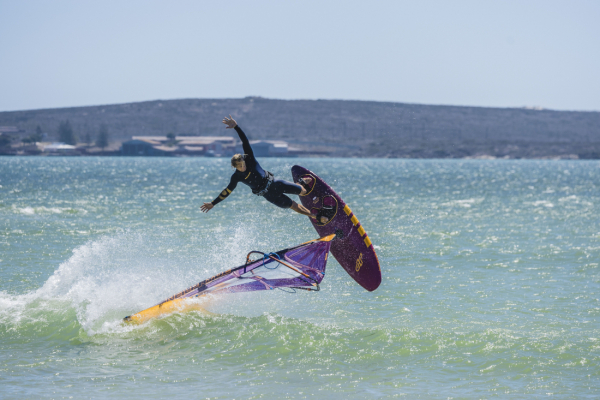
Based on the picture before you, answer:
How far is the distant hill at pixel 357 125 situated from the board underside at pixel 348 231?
150 m

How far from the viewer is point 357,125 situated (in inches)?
6722

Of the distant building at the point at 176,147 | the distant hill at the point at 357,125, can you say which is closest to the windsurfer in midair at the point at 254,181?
the distant building at the point at 176,147

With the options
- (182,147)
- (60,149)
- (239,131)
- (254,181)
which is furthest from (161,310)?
(60,149)

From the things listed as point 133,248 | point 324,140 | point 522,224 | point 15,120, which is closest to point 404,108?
point 324,140

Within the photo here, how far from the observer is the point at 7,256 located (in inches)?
607

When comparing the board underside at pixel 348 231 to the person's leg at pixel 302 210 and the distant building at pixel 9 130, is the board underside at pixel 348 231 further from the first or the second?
the distant building at pixel 9 130

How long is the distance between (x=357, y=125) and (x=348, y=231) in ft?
531

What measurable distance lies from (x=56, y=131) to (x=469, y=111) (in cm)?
11394

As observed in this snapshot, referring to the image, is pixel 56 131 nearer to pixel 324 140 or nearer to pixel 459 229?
pixel 324 140

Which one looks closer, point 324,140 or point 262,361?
point 262,361

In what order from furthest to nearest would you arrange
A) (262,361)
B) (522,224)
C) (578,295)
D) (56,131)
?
1. (56,131)
2. (522,224)
3. (578,295)
4. (262,361)

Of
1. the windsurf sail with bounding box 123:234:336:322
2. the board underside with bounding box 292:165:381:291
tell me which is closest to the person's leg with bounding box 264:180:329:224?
the windsurf sail with bounding box 123:234:336:322

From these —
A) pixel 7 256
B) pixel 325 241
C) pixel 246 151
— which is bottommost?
pixel 7 256

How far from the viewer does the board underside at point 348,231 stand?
1103cm
